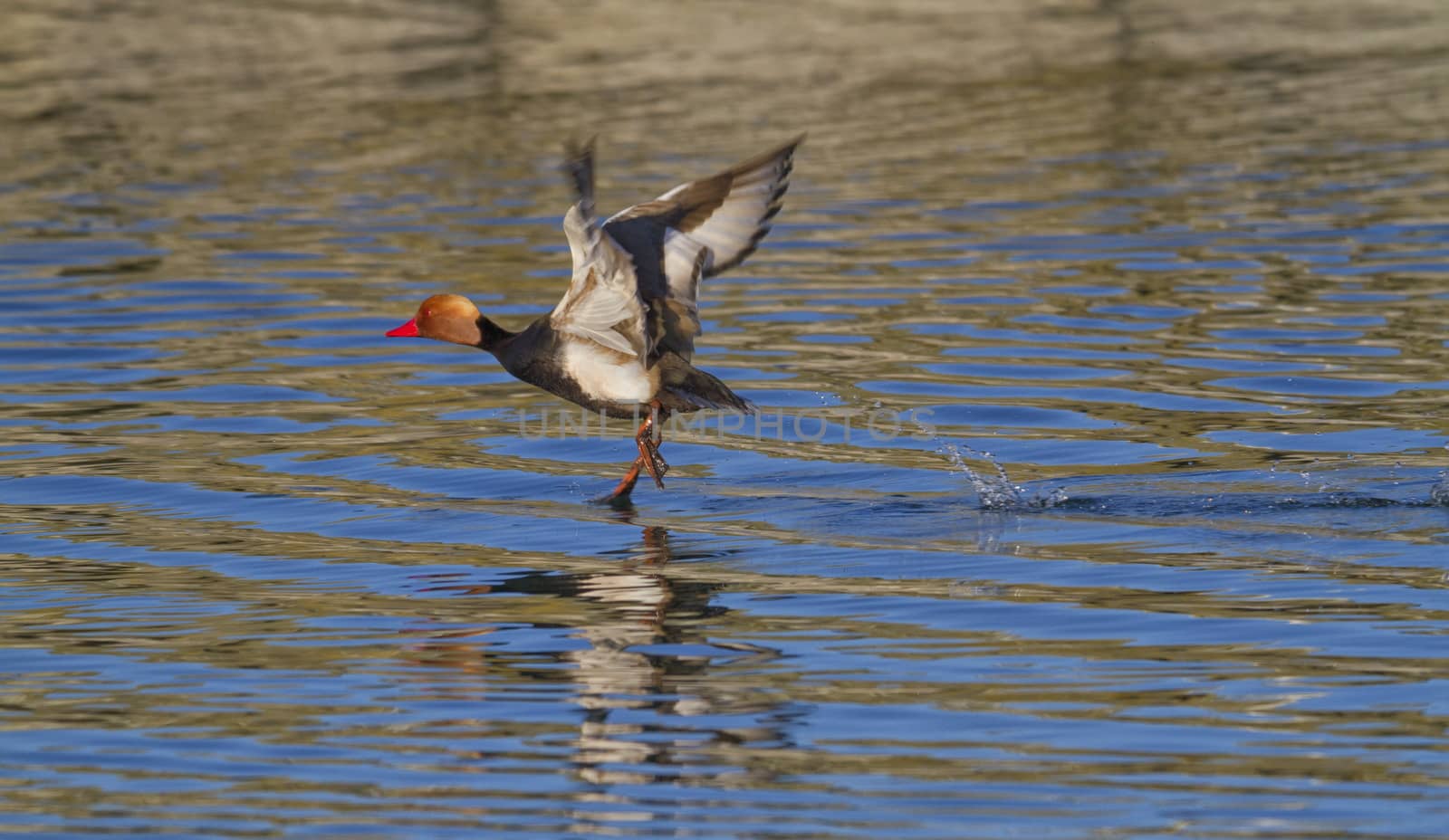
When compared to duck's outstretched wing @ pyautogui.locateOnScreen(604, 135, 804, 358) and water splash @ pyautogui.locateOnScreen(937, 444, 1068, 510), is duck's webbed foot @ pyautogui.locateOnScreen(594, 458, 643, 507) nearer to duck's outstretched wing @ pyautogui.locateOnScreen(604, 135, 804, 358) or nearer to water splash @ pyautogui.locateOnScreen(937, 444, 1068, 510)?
duck's outstretched wing @ pyautogui.locateOnScreen(604, 135, 804, 358)

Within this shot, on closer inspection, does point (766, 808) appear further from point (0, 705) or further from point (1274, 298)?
point (1274, 298)

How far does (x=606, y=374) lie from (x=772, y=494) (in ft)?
3.28

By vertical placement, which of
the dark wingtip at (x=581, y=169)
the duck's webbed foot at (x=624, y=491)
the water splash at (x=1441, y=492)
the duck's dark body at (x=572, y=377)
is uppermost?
the dark wingtip at (x=581, y=169)

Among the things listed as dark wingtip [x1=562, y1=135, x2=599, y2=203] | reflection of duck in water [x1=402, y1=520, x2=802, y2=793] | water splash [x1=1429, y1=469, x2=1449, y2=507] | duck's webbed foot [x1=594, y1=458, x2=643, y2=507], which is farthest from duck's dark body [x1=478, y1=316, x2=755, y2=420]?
water splash [x1=1429, y1=469, x2=1449, y2=507]

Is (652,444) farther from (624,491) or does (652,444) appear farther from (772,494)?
(772,494)

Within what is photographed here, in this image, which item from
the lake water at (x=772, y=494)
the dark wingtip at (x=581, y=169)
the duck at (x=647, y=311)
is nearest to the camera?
the lake water at (x=772, y=494)

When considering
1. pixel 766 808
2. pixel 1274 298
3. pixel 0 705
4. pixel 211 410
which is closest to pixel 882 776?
pixel 766 808

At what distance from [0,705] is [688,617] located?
2427 mm

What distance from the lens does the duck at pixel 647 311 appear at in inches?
363

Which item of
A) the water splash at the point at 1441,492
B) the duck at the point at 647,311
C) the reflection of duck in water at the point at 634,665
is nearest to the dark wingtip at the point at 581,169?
the duck at the point at 647,311

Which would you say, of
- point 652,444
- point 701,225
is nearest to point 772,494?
point 652,444

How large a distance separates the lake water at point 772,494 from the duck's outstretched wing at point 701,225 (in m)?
1.12

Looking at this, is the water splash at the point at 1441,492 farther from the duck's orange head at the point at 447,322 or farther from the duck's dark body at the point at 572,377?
the duck's orange head at the point at 447,322

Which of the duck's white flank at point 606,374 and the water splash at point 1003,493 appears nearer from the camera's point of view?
the water splash at point 1003,493
